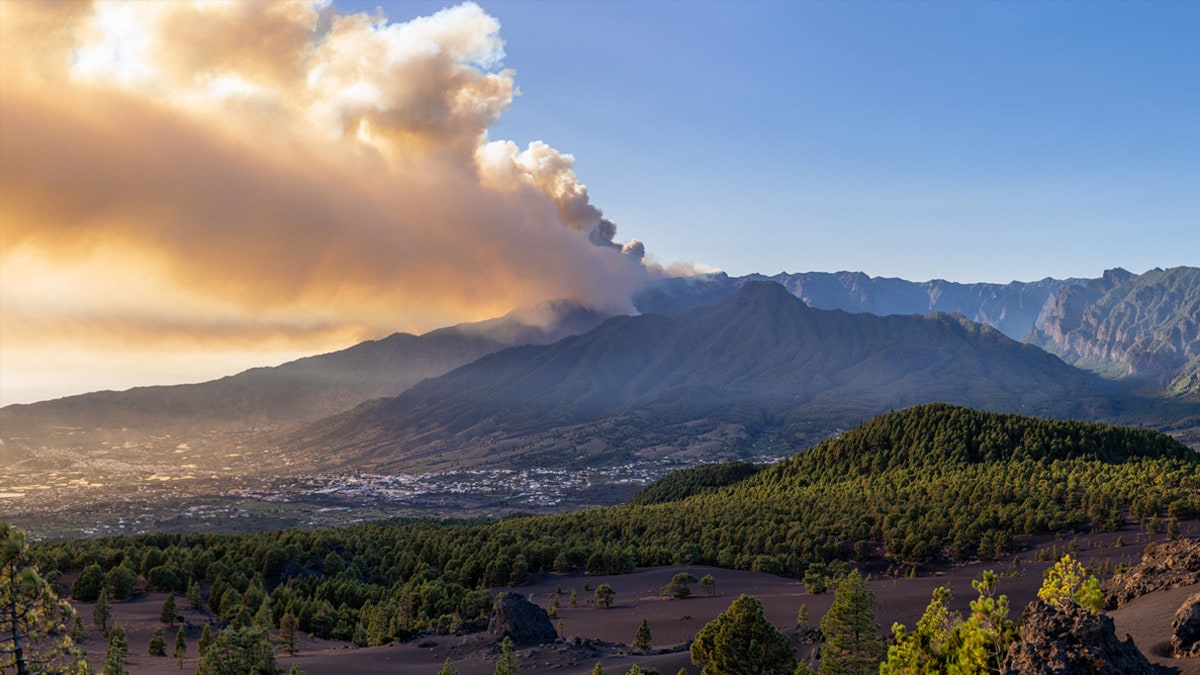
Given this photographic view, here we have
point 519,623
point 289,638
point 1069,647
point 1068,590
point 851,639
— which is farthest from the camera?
point 289,638

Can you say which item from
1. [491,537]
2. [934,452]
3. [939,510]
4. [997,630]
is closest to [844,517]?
[939,510]

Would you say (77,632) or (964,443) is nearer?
(77,632)

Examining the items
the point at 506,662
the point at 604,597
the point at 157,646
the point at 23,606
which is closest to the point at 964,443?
the point at 604,597

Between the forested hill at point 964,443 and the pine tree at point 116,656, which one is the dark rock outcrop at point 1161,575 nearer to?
the pine tree at point 116,656

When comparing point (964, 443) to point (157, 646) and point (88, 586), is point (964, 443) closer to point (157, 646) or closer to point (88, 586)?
point (157, 646)

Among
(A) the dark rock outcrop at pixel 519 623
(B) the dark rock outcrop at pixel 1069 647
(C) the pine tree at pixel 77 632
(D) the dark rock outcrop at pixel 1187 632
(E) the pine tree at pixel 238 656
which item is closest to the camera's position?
(B) the dark rock outcrop at pixel 1069 647

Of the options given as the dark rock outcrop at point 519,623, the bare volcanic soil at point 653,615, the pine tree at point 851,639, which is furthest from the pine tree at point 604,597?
the pine tree at point 851,639

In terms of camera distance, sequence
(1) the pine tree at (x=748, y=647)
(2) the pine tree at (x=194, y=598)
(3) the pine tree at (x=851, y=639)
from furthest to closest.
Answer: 1. (2) the pine tree at (x=194, y=598)
2. (1) the pine tree at (x=748, y=647)
3. (3) the pine tree at (x=851, y=639)
